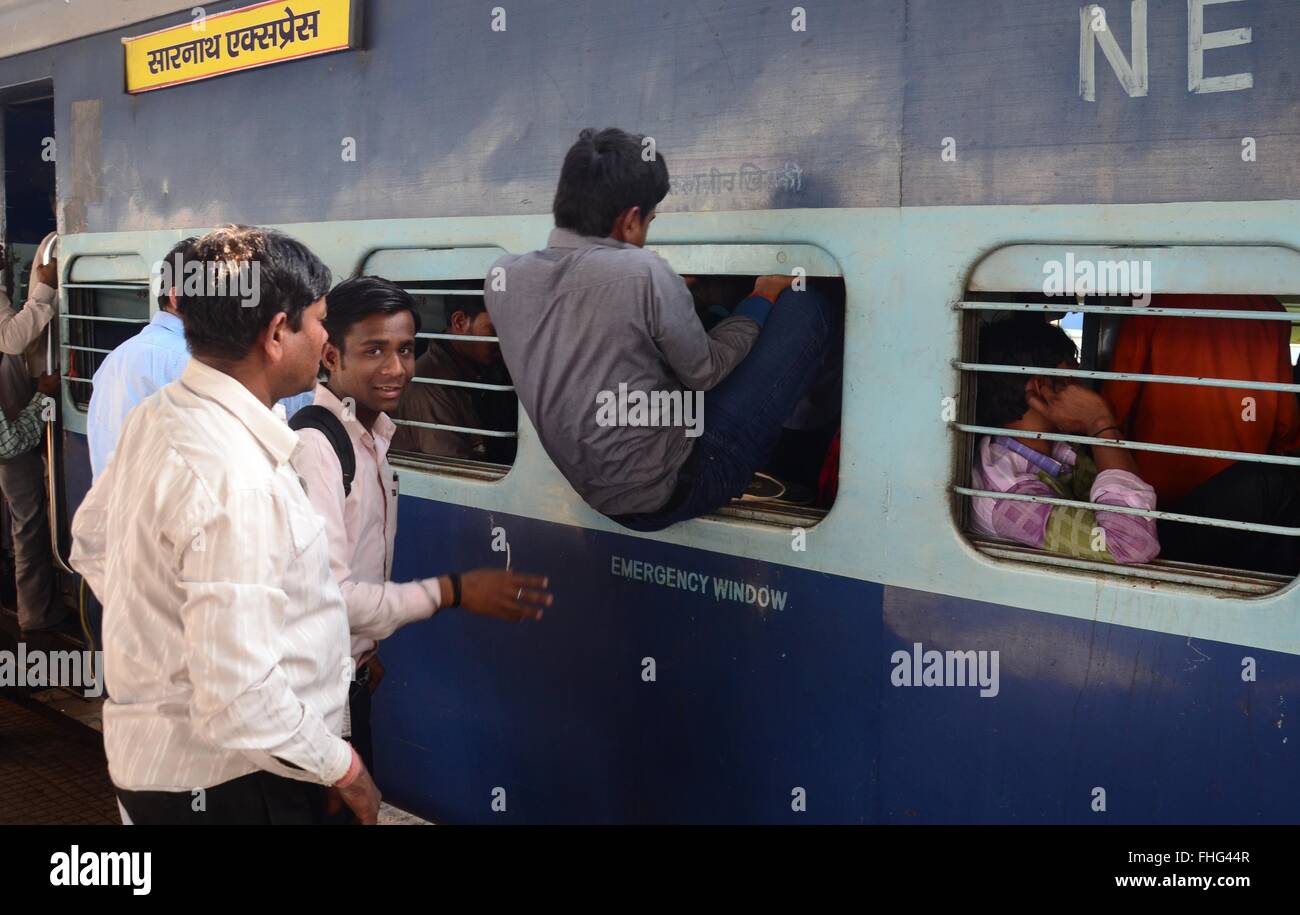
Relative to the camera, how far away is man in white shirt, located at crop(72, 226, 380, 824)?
5.62 feet

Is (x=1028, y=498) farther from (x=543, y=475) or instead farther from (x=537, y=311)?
(x=543, y=475)

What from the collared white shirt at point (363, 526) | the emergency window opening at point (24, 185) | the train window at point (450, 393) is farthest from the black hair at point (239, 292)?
the emergency window opening at point (24, 185)

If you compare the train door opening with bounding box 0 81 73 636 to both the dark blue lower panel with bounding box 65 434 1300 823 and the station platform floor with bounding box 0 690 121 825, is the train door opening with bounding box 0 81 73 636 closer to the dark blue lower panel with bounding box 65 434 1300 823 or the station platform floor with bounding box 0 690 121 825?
the station platform floor with bounding box 0 690 121 825

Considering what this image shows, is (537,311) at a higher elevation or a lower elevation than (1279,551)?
higher

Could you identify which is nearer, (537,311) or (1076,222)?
(1076,222)

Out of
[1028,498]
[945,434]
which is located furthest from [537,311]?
[1028,498]

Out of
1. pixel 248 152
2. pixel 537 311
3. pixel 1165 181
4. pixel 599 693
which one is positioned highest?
pixel 248 152

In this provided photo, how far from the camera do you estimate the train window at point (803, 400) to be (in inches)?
104

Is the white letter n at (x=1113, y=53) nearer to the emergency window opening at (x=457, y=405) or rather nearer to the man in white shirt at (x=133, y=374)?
the emergency window opening at (x=457, y=405)

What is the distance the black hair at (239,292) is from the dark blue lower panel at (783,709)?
1.24 metres

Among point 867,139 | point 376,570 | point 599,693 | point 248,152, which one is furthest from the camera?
point 248,152

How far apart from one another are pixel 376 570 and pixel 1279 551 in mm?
1781

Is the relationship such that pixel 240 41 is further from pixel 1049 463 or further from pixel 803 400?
pixel 1049 463

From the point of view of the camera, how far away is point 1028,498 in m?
2.30
